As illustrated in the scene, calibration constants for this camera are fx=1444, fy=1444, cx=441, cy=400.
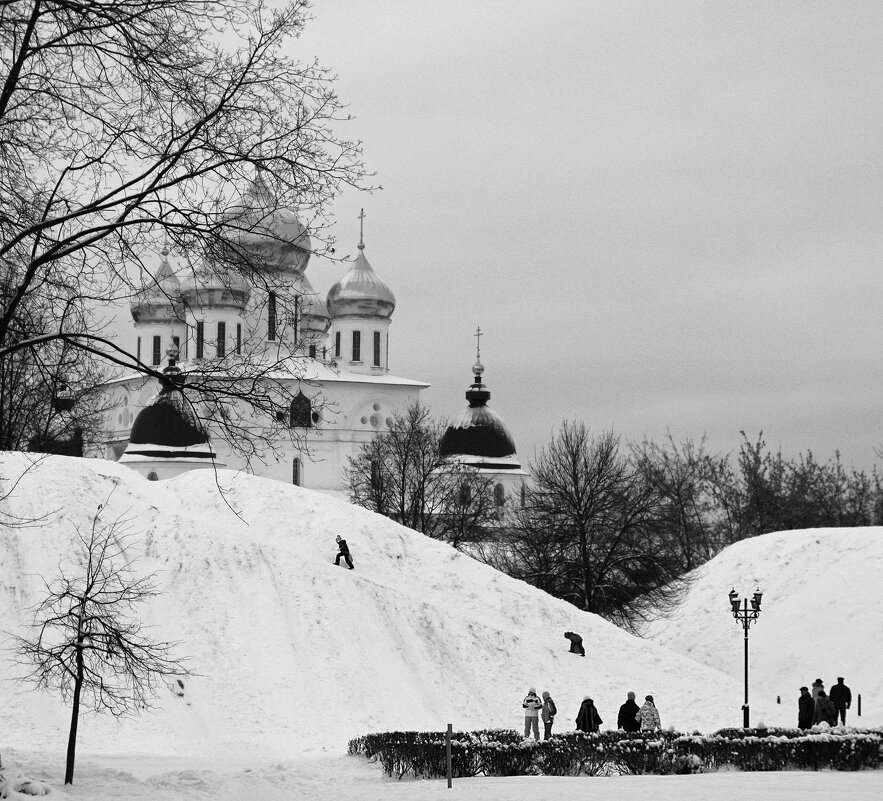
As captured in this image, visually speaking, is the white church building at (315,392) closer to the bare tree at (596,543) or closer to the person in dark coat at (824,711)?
the bare tree at (596,543)

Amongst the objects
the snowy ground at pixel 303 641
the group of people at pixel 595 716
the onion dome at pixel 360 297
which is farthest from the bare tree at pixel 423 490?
the group of people at pixel 595 716

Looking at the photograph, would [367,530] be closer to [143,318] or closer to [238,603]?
[238,603]

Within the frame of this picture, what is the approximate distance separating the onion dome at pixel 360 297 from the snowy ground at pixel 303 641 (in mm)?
45632

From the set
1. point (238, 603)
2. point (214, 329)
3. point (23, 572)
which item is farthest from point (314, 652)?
point (214, 329)

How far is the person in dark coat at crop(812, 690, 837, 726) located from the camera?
821 inches

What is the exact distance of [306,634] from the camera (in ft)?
86.7

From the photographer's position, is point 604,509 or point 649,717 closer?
point 649,717

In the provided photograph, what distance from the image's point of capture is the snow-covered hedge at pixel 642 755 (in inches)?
665

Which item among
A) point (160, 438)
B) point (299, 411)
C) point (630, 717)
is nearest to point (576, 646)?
point (630, 717)

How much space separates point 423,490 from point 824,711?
114 feet

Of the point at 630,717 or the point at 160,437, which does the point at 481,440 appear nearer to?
the point at 160,437

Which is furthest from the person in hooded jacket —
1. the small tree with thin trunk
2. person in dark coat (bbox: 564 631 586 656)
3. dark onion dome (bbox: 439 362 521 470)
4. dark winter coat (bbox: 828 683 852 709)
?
dark onion dome (bbox: 439 362 521 470)

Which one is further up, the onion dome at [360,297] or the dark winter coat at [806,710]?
the onion dome at [360,297]

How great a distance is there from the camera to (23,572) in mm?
25766
